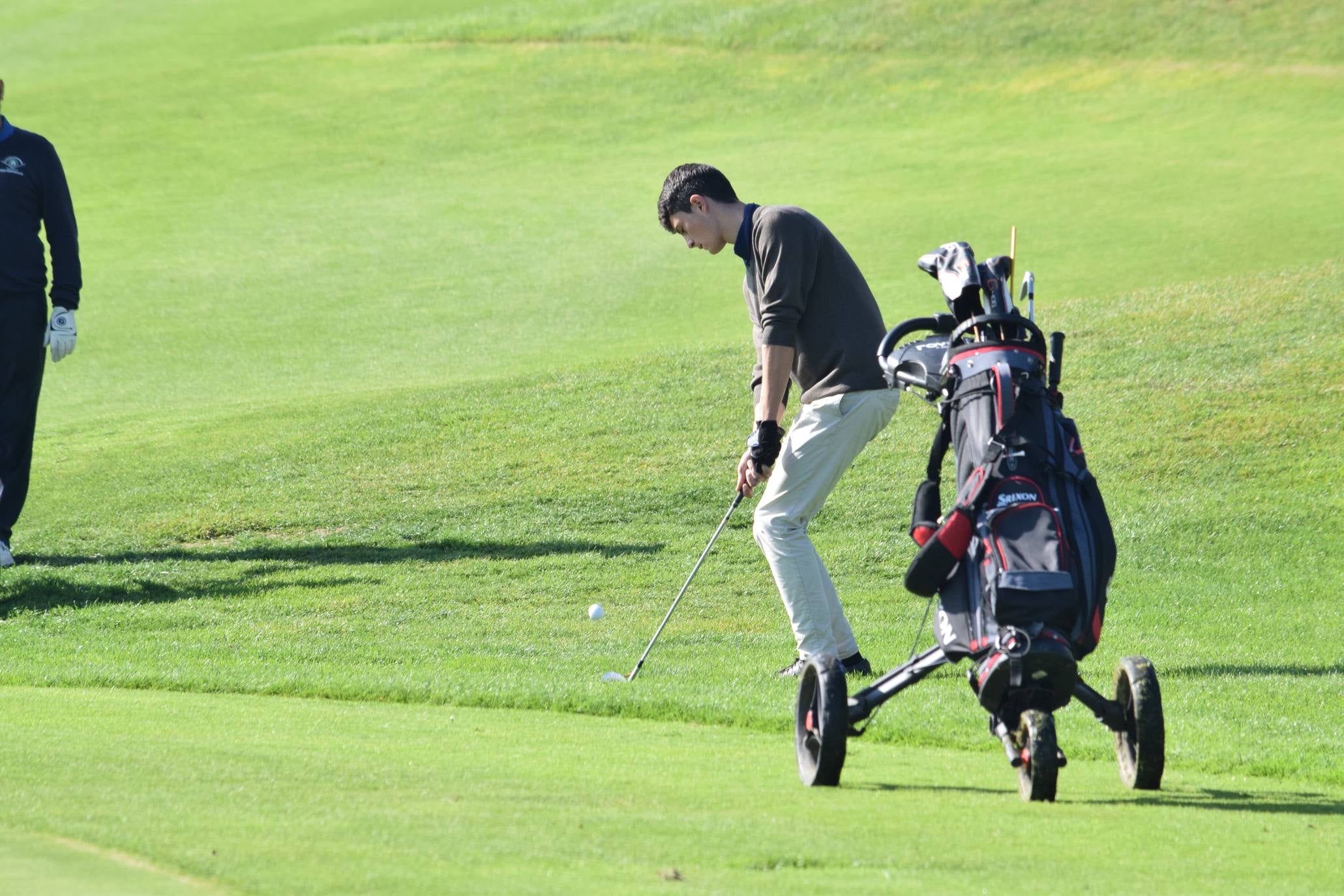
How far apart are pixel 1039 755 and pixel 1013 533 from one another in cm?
71

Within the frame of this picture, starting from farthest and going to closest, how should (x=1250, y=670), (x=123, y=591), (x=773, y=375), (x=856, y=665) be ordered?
1. (x=123, y=591)
2. (x=1250, y=670)
3. (x=856, y=665)
4. (x=773, y=375)

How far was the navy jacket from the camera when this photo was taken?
35.1 ft

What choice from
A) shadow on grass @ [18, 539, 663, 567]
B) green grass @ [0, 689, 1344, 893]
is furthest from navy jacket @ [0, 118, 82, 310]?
Result: green grass @ [0, 689, 1344, 893]

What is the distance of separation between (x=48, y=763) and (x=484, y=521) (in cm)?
693

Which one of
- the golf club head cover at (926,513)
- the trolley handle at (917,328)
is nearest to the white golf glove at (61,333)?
the trolley handle at (917,328)

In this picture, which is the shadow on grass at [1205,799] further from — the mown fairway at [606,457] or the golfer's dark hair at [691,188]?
the golfer's dark hair at [691,188]

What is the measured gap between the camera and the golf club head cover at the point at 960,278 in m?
5.89

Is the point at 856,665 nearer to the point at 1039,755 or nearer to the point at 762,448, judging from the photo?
the point at 762,448

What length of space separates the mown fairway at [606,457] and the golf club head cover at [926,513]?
0.85 metres

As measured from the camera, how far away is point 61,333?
10.8m

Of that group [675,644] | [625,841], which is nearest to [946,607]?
[625,841]

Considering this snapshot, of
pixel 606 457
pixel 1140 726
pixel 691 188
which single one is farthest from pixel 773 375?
pixel 606 457

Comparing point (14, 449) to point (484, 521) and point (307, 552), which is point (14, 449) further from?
point (484, 521)

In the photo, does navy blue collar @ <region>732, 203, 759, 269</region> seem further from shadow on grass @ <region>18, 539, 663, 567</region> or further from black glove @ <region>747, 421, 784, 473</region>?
shadow on grass @ <region>18, 539, 663, 567</region>
